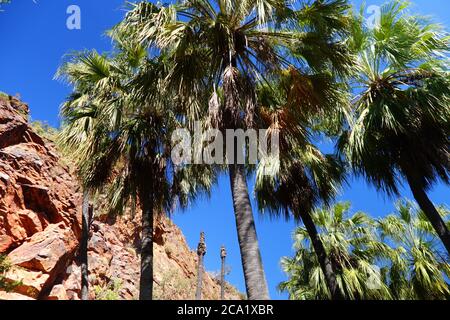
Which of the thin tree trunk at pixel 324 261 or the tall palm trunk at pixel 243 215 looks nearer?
the tall palm trunk at pixel 243 215

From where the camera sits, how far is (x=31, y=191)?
1536 cm

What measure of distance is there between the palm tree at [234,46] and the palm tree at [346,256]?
18.0ft

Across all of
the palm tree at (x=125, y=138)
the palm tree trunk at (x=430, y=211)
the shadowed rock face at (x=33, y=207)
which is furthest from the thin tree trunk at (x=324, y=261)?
the shadowed rock face at (x=33, y=207)

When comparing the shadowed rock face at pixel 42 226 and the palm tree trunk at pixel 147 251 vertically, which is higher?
the shadowed rock face at pixel 42 226

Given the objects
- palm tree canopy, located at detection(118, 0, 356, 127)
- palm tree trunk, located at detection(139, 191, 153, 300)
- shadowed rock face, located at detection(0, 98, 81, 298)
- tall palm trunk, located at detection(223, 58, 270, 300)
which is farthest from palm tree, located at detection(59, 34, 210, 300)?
shadowed rock face, located at detection(0, 98, 81, 298)

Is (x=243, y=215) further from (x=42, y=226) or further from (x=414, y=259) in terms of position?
(x=42, y=226)

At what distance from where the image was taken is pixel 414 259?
40.6 feet

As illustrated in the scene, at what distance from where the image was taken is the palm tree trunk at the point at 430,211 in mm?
7566

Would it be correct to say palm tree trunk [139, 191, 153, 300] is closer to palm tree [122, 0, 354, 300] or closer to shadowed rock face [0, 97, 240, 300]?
palm tree [122, 0, 354, 300]

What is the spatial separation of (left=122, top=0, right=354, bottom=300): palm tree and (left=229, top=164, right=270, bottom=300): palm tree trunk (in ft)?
0.06

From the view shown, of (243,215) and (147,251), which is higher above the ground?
(147,251)

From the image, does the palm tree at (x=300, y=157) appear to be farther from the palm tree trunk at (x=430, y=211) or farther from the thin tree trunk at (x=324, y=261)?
the palm tree trunk at (x=430, y=211)

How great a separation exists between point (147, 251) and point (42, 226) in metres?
9.36

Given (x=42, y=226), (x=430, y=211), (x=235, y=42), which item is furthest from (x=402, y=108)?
(x=42, y=226)
